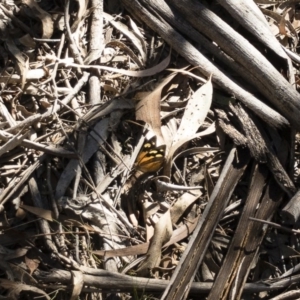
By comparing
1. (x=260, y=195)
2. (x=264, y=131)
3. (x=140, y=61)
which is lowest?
(x=260, y=195)

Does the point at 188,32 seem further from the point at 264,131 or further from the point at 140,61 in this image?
the point at 264,131

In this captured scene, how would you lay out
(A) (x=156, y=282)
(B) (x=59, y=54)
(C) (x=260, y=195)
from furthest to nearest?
(B) (x=59, y=54) < (C) (x=260, y=195) < (A) (x=156, y=282)

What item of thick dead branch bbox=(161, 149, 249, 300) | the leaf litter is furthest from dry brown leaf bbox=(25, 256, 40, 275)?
thick dead branch bbox=(161, 149, 249, 300)

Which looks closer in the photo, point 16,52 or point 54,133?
point 54,133

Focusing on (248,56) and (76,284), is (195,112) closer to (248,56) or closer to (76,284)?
(248,56)

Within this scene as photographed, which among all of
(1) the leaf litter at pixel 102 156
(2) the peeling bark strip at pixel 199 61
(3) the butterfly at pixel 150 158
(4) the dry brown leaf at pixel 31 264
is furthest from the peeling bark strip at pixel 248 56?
(4) the dry brown leaf at pixel 31 264

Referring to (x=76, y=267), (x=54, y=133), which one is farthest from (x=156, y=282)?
(x=54, y=133)

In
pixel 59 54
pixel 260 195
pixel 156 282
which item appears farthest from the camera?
pixel 59 54

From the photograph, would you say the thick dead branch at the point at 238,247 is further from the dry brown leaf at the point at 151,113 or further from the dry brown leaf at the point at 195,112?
the dry brown leaf at the point at 151,113

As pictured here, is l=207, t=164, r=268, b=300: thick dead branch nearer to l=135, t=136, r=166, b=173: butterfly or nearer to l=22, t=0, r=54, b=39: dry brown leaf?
l=135, t=136, r=166, b=173: butterfly
